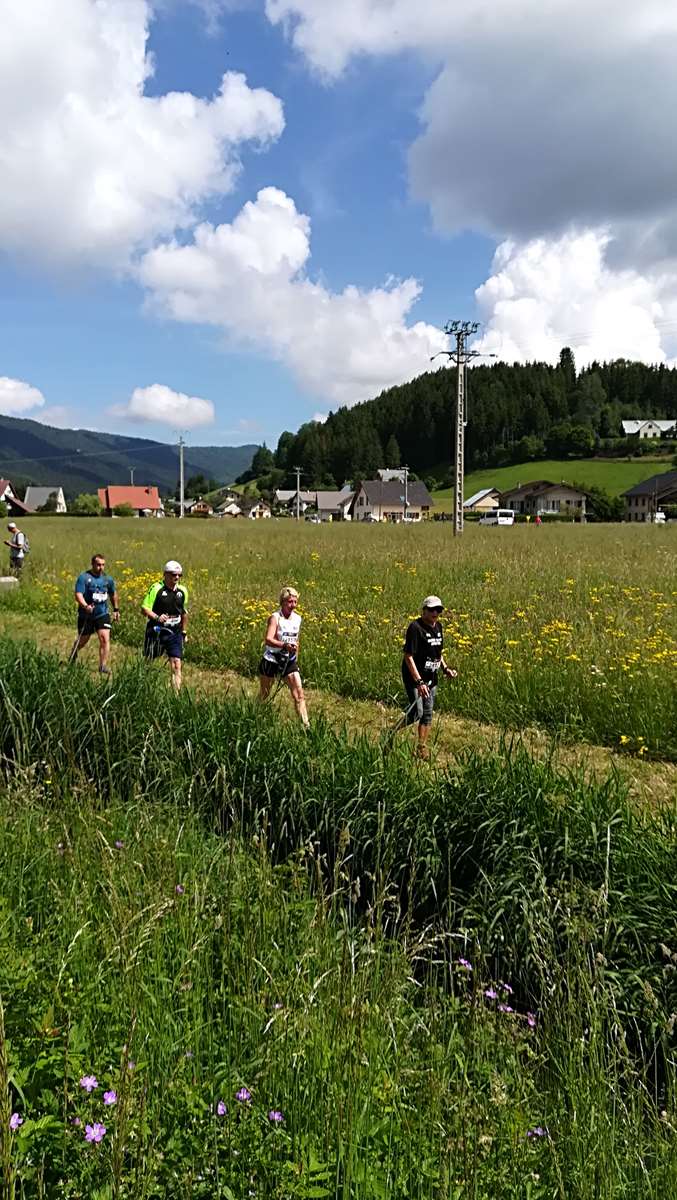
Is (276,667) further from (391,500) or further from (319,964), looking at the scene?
(391,500)

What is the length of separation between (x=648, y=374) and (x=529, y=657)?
167 metres

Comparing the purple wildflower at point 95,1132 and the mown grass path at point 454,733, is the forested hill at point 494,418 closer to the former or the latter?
the mown grass path at point 454,733

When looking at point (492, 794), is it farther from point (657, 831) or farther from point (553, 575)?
point (553, 575)

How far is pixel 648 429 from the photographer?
454 feet

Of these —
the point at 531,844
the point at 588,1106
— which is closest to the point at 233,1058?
the point at 588,1106

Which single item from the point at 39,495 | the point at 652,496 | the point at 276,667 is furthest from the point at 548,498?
the point at 39,495

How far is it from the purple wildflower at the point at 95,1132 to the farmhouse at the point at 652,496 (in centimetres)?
9077

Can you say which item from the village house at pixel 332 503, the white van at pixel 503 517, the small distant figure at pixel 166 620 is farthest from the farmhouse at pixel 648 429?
the small distant figure at pixel 166 620

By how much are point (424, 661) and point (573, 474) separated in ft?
401

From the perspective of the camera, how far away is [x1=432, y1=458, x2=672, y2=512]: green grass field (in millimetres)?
114938

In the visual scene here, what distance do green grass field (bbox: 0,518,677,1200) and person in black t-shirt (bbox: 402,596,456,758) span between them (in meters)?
1.33

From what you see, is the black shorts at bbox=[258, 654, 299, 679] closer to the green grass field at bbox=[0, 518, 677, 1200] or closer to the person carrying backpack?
the green grass field at bbox=[0, 518, 677, 1200]

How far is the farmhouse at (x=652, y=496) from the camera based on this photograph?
87.3m

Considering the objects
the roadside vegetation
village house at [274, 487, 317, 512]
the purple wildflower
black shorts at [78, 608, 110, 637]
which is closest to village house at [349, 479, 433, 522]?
village house at [274, 487, 317, 512]
